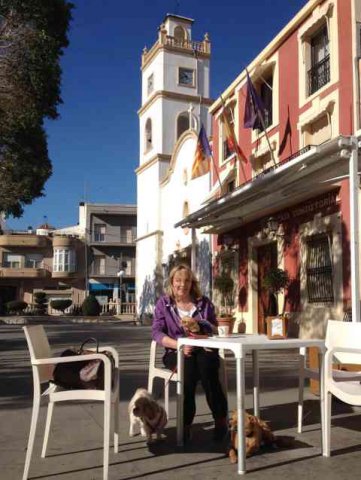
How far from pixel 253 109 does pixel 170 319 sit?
11.9 metres

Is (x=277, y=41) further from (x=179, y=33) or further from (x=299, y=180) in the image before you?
(x=179, y=33)

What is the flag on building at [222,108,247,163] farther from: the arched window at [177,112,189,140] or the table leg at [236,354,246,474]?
the table leg at [236,354,246,474]

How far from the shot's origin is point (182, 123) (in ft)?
98.2

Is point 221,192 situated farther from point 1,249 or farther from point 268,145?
point 1,249

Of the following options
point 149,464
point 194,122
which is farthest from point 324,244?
point 194,122

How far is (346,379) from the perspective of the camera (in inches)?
179

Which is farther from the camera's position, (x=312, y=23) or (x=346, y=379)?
(x=312, y=23)

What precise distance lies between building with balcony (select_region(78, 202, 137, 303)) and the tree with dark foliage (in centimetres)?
4235

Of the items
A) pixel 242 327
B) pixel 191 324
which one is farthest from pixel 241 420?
pixel 242 327

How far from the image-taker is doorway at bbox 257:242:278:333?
16.2 metres

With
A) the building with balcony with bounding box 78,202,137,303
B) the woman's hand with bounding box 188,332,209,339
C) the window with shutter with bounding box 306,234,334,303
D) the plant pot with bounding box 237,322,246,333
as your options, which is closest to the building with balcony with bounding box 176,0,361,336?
the window with shutter with bounding box 306,234,334,303

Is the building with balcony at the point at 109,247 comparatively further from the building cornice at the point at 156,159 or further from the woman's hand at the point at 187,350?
the woman's hand at the point at 187,350

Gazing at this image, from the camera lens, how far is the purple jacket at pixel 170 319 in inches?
191

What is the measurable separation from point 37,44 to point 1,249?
4707cm
